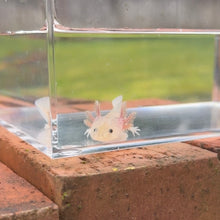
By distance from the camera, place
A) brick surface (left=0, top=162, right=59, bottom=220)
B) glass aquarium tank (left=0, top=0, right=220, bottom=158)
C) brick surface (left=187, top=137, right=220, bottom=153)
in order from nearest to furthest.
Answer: brick surface (left=0, top=162, right=59, bottom=220) < glass aquarium tank (left=0, top=0, right=220, bottom=158) < brick surface (left=187, top=137, right=220, bottom=153)

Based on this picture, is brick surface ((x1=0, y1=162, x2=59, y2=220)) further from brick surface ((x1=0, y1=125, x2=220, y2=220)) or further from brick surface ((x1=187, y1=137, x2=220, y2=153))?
brick surface ((x1=187, y1=137, x2=220, y2=153))

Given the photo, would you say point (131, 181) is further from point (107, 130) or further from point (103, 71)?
point (103, 71)

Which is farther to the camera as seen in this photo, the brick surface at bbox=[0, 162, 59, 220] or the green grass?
the green grass

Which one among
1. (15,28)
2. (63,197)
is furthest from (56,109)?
(15,28)

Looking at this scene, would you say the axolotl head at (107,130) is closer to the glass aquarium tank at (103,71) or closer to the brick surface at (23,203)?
the glass aquarium tank at (103,71)

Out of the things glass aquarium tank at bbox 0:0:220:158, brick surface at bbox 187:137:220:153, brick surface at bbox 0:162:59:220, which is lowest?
brick surface at bbox 0:162:59:220

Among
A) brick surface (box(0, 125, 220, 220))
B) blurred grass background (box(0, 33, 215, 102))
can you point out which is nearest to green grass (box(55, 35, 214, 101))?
blurred grass background (box(0, 33, 215, 102))

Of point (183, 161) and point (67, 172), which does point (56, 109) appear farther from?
point (183, 161)
